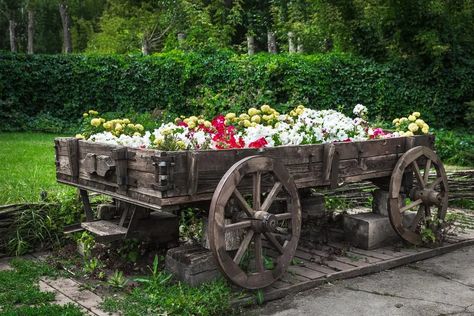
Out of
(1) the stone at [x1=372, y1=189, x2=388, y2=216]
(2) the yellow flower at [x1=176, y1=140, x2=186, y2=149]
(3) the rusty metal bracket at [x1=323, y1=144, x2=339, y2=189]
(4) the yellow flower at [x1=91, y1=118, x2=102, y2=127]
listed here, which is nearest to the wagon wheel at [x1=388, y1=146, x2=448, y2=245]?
(1) the stone at [x1=372, y1=189, x2=388, y2=216]

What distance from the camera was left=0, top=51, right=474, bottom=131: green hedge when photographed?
1346cm

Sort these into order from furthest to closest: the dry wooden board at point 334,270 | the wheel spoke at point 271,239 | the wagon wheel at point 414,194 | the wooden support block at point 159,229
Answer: the wagon wheel at point 414,194, the wooden support block at point 159,229, the dry wooden board at point 334,270, the wheel spoke at point 271,239

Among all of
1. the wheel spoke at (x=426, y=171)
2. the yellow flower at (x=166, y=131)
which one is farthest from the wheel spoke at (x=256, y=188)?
the wheel spoke at (x=426, y=171)

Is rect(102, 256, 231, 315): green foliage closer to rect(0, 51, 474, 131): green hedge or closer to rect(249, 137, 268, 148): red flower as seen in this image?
rect(249, 137, 268, 148): red flower

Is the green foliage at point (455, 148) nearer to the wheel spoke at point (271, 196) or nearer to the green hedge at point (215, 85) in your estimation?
the green hedge at point (215, 85)

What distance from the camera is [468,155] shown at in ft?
35.1

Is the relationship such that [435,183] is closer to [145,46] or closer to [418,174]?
[418,174]

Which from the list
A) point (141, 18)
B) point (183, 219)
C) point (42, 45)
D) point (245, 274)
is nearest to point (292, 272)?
point (245, 274)

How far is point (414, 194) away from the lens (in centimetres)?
542

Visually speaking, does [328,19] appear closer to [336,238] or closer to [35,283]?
[336,238]

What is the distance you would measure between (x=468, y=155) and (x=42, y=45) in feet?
129

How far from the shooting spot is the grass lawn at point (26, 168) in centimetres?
635

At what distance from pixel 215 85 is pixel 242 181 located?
10.4 meters

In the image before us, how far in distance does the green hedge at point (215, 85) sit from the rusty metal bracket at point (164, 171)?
365 inches
